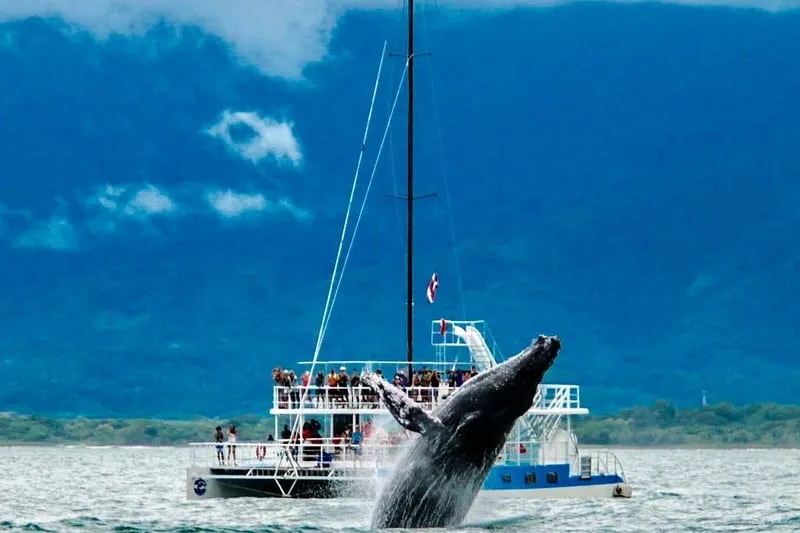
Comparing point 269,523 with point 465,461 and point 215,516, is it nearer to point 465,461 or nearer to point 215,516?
point 215,516

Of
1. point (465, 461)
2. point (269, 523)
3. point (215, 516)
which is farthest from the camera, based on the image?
point (215, 516)

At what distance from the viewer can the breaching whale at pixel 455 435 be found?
2683 cm

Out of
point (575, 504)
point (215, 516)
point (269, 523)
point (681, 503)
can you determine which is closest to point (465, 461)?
point (269, 523)

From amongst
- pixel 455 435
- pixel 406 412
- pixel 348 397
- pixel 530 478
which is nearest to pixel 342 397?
pixel 348 397

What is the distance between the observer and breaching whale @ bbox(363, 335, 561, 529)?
26828mm

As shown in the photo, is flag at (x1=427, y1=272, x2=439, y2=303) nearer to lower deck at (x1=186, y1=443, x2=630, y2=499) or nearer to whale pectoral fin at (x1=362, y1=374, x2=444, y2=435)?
lower deck at (x1=186, y1=443, x2=630, y2=499)

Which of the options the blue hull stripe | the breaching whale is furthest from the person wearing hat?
the breaching whale

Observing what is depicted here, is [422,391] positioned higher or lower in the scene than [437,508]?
higher

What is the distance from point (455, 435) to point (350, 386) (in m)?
21.3

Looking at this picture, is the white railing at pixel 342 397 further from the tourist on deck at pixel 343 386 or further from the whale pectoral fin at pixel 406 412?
the whale pectoral fin at pixel 406 412

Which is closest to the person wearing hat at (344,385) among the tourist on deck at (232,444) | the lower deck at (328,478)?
the lower deck at (328,478)

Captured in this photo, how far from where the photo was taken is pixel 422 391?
159 ft

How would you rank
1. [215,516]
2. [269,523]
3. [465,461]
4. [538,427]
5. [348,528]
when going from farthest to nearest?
[538,427] → [215,516] → [269,523] → [348,528] → [465,461]

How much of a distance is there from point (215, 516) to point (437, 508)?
1383 centimetres
